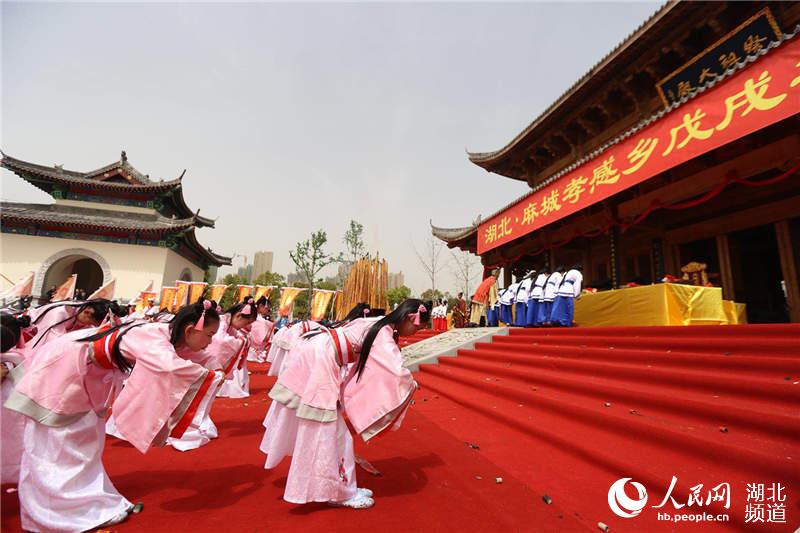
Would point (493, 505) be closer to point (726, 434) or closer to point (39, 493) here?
point (726, 434)

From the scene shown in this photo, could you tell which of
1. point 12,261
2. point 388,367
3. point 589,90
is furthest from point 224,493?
point 12,261

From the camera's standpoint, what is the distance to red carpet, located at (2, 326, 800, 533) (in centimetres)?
197

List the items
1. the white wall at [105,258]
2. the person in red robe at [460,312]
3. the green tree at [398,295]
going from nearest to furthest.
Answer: the person in red robe at [460,312] < the white wall at [105,258] < the green tree at [398,295]

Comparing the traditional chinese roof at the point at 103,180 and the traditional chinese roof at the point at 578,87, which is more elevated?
the traditional chinese roof at the point at 103,180

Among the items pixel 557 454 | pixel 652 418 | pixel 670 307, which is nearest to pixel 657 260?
pixel 670 307

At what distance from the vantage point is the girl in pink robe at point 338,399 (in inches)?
83.3

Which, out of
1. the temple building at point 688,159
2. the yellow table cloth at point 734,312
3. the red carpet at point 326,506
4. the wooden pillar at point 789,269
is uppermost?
the temple building at point 688,159

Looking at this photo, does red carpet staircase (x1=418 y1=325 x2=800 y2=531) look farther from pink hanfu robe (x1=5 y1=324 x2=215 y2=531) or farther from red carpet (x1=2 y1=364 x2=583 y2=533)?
pink hanfu robe (x1=5 y1=324 x2=215 y2=531)

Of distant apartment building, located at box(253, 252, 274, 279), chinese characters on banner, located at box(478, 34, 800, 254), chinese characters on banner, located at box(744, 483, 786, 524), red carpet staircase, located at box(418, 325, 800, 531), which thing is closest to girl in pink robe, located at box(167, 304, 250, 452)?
red carpet staircase, located at box(418, 325, 800, 531)

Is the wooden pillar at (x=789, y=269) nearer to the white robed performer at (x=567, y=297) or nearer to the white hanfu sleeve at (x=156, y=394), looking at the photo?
the white robed performer at (x=567, y=297)

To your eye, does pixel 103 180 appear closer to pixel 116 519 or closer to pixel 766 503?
pixel 116 519

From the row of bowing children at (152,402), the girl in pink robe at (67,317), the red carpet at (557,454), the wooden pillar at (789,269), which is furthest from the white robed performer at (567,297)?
the girl in pink robe at (67,317)

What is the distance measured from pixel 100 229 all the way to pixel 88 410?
67.9 ft

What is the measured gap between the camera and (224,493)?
2.26m
